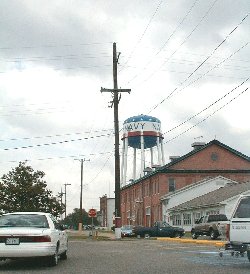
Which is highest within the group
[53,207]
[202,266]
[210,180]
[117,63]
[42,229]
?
[117,63]

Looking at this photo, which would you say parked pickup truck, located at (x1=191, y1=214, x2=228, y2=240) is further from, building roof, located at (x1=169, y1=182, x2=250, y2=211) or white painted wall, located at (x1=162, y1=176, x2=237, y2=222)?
white painted wall, located at (x1=162, y1=176, x2=237, y2=222)

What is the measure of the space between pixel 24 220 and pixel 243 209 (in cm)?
562

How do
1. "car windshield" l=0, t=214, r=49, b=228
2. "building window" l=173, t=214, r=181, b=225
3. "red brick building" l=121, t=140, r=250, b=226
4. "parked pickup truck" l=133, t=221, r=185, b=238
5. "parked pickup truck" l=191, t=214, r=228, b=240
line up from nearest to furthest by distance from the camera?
"car windshield" l=0, t=214, r=49, b=228
"parked pickup truck" l=191, t=214, r=228, b=240
"parked pickup truck" l=133, t=221, r=185, b=238
"building window" l=173, t=214, r=181, b=225
"red brick building" l=121, t=140, r=250, b=226

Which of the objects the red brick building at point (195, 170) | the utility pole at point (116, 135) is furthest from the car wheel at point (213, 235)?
the red brick building at point (195, 170)

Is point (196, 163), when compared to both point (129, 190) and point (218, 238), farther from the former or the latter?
point (218, 238)

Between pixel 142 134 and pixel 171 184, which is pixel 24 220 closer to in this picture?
pixel 171 184

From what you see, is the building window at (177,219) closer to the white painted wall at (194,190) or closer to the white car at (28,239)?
the white painted wall at (194,190)

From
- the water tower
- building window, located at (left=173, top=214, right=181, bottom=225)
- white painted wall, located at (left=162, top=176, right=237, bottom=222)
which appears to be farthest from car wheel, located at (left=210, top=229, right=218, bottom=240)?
the water tower

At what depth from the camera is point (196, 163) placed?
67.2m

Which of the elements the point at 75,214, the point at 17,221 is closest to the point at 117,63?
the point at 17,221

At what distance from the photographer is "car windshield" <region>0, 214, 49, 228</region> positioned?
44.8 ft

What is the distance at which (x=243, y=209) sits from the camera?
545 inches

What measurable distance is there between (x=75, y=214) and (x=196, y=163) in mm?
110677

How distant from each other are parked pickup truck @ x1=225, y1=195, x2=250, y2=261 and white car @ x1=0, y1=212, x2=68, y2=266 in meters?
4.36
